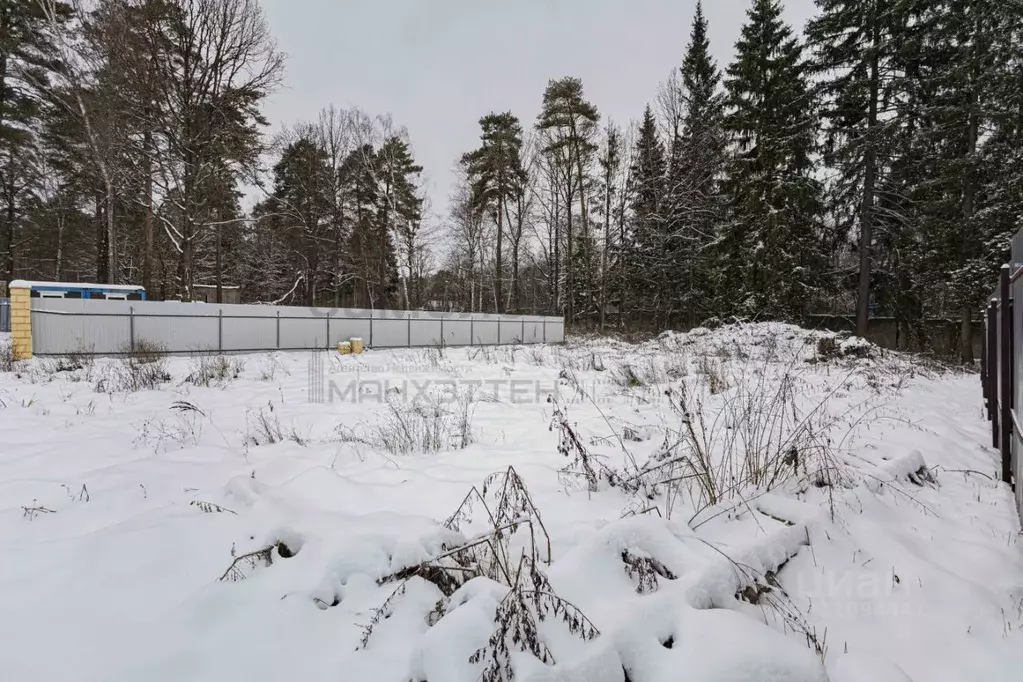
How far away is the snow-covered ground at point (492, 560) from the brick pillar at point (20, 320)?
7.75m

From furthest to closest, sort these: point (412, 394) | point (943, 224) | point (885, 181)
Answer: point (885, 181) < point (943, 224) < point (412, 394)

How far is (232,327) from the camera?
1360cm

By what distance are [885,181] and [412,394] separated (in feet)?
64.1

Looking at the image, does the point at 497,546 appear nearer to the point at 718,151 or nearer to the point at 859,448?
the point at 859,448

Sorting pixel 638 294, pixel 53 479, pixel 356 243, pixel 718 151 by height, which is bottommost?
pixel 53 479

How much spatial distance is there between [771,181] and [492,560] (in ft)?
68.9

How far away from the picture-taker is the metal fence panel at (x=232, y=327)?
35.5 feet

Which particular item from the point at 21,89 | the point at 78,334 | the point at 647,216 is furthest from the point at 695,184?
the point at 21,89

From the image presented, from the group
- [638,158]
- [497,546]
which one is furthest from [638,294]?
[497,546]

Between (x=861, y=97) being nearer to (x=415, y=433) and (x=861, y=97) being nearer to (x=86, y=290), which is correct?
(x=415, y=433)

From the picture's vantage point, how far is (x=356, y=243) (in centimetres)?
2762

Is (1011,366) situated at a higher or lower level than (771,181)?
lower

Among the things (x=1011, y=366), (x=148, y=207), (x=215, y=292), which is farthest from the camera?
(x=215, y=292)

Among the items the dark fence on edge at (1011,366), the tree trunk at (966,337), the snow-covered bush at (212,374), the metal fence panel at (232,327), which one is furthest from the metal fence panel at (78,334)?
the tree trunk at (966,337)
